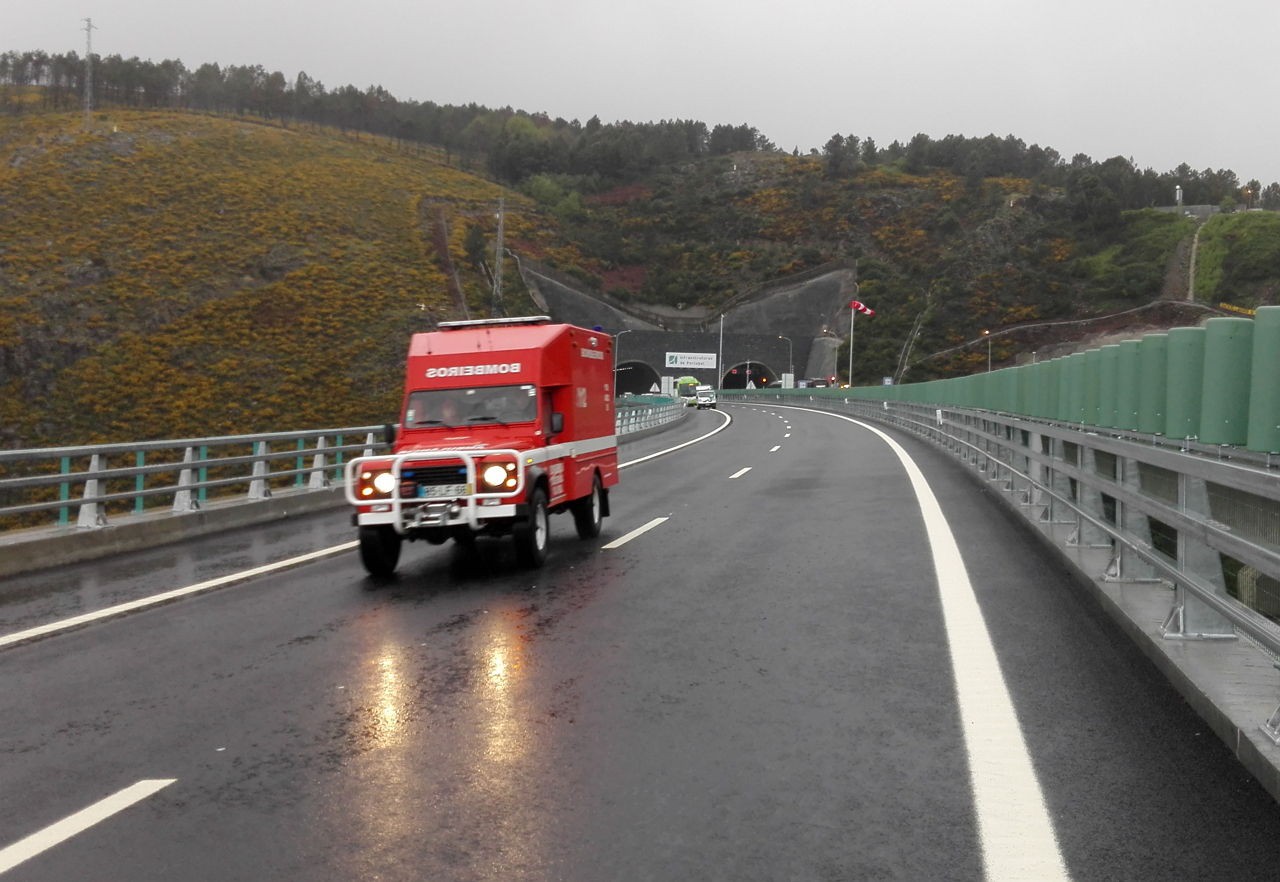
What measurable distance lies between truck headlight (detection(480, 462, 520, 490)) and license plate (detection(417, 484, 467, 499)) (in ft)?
0.70

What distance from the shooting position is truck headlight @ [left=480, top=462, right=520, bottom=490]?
34.2 ft

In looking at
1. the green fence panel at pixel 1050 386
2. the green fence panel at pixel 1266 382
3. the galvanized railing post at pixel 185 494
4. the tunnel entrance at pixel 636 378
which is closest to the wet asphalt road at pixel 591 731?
the green fence panel at pixel 1266 382

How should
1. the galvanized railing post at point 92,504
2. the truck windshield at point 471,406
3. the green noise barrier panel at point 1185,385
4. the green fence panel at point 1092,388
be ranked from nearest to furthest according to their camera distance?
the green noise barrier panel at point 1185,385 → the truck windshield at point 471,406 → the galvanized railing post at point 92,504 → the green fence panel at point 1092,388

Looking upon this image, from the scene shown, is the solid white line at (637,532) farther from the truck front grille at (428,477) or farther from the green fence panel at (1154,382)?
the green fence panel at (1154,382)

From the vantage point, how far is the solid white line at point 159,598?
814cm

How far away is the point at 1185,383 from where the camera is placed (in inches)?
529

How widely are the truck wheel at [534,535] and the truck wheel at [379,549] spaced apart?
1222mm

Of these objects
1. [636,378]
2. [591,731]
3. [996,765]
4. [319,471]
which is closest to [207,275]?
[636,378]

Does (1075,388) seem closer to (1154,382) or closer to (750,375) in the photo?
(1154,382)

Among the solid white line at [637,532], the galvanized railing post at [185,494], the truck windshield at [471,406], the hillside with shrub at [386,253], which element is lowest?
the solid white line at [637,532]

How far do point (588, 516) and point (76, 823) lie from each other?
29.1 ft

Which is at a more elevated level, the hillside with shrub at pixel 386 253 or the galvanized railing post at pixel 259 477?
the hillside with shrub at pixel 386 253

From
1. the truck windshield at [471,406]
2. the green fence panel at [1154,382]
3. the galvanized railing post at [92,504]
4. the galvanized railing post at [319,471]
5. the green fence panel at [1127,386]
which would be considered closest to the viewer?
the truck windshield at [471,406]

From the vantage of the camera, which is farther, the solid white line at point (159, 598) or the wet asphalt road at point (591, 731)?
the solid white line at point (159, 598)
